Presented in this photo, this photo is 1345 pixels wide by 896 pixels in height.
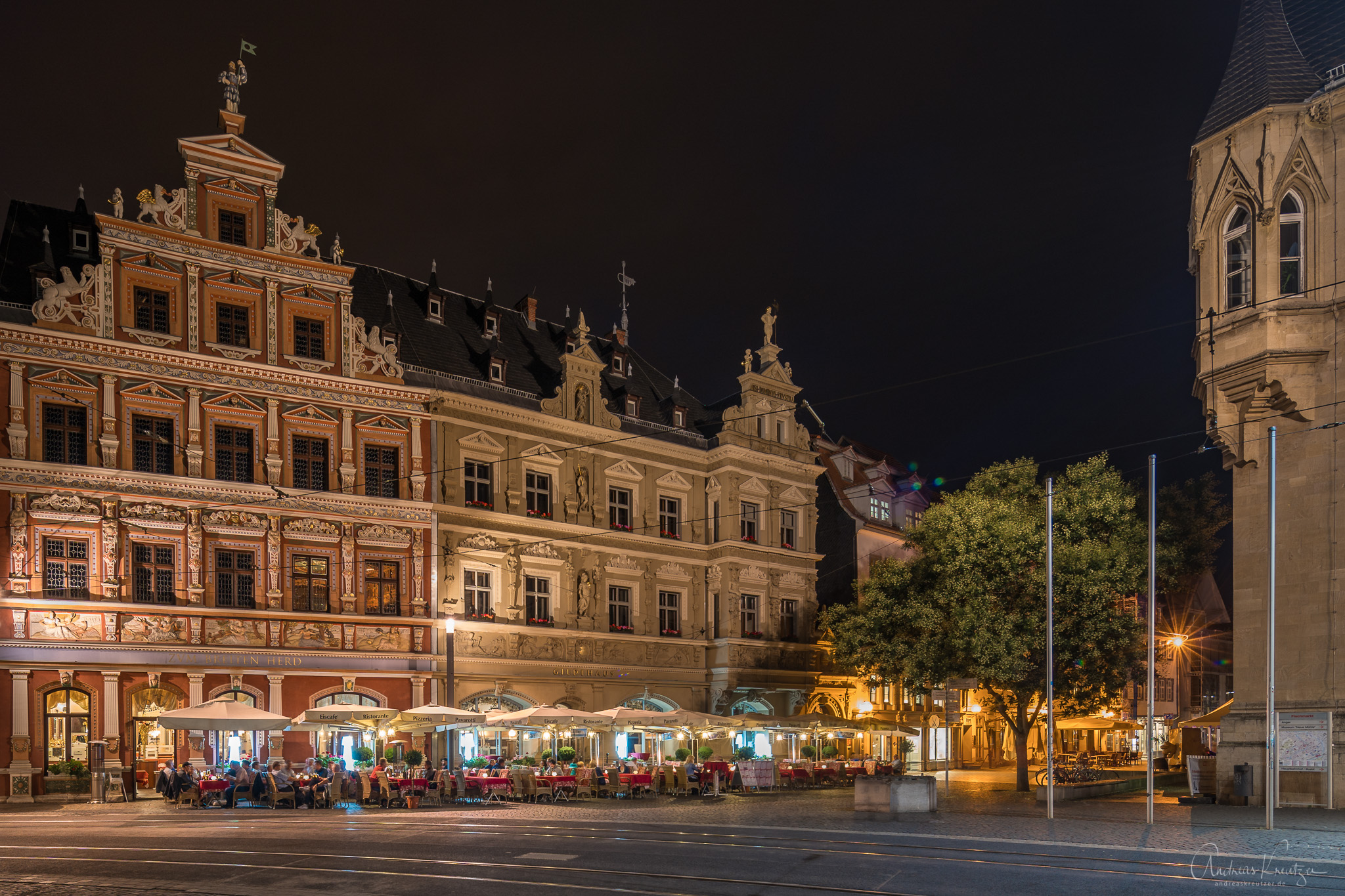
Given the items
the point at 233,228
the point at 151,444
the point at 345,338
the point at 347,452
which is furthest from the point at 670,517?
the point at 151,444

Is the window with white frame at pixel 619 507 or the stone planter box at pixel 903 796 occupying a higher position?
the window with white frame at pixel 619 507

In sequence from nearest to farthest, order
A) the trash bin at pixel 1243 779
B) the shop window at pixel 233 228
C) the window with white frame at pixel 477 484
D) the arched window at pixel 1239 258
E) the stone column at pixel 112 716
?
the trash bin at pixel 1243 779, the arched window at pixel 1239 258, the stone column at pixel 112 716, the shop window at pixel 233 228, the window with white frame at pixel 477 484

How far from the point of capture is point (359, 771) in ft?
102

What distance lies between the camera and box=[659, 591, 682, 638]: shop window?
4422 centimetres

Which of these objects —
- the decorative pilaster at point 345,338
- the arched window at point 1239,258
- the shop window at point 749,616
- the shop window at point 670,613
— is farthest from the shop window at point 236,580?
the arched window at point 1239,258

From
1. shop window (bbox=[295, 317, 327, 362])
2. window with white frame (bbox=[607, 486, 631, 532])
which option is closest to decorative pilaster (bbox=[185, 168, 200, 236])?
shop window (bbox=[295, 317, 327, 362])

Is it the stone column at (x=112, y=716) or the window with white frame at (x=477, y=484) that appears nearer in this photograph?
the stone column at (x=112, y=716)

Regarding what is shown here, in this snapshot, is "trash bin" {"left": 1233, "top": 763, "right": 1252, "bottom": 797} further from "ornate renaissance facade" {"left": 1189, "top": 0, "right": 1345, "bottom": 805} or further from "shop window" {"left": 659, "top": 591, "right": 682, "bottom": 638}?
"shop window" {"left": 659, "top": 591, "right": 682, "bottom": 638}

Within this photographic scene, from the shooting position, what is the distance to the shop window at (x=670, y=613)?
1741 inches

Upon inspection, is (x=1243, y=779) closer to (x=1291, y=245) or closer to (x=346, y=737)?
(x=1291, y=245)

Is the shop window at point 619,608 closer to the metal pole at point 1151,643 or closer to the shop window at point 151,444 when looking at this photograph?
the shop window at point 151,444

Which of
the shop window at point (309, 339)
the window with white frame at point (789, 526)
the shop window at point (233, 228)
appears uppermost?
the shop window at point (233, 228)

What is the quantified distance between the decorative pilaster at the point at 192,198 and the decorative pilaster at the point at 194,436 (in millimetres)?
5116

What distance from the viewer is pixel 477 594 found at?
39.1m
